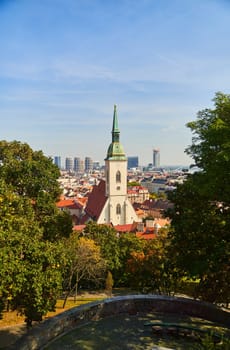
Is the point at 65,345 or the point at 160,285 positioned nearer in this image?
the point at 65,345

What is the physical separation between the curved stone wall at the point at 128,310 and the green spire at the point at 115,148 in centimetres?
3883

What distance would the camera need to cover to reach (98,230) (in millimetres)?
27828

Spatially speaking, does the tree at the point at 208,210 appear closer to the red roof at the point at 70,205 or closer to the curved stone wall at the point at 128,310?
the curved stone wall at the point at 128,310

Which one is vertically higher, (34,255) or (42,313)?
(34,255)

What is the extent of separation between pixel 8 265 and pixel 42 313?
2.53 meters

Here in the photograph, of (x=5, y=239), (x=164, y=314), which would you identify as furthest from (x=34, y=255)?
(x=164, y=314)

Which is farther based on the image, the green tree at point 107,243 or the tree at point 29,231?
the green tree at point 107,243

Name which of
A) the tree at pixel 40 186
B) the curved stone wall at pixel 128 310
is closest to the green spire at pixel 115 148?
the tree at pixel 40 186

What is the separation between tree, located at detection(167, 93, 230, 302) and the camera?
9.59 metres

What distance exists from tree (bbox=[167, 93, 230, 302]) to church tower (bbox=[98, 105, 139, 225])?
1435 inches

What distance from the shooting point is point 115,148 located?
50.3 m

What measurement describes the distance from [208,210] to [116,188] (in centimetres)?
3848

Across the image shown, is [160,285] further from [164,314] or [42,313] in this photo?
[42,313]

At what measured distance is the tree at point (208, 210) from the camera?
9.59 metres
